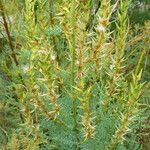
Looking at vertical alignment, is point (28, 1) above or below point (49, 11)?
above

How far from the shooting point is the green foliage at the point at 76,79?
47.6 inches

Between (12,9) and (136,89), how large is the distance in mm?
1031

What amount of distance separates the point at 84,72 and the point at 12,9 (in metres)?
0.85

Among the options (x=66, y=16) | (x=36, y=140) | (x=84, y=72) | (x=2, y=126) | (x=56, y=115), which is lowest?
(x=2, y=126)

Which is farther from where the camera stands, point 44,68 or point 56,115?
point 56,115

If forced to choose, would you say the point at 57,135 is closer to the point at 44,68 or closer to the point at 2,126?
the point at 44,68

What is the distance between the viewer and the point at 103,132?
1.58 m

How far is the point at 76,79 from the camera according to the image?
133cm

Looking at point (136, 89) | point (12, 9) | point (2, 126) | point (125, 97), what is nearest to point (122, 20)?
point (136, 89)

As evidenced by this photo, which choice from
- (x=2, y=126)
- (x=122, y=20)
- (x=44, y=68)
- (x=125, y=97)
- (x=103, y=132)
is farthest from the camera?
(x=2, y=126)

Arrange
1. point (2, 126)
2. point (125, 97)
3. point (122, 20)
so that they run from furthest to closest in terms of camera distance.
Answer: point (2, 126), point (125, 97), point (122, 20)

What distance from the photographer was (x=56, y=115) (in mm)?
→ 1444

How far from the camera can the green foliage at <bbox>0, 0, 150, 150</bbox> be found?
1.21 meters

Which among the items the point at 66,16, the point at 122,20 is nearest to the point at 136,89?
the point at 122,20
